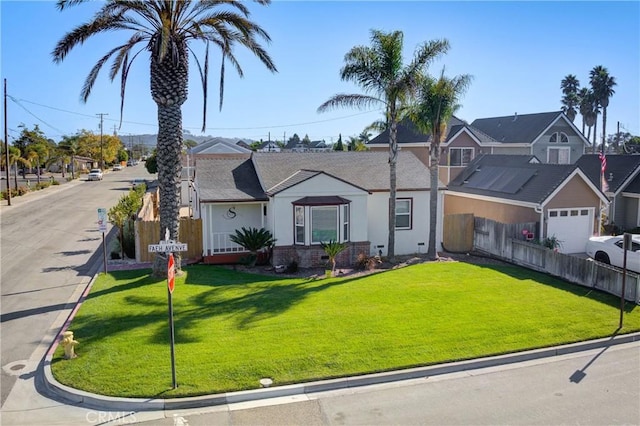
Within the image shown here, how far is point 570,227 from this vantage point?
23.3 meters

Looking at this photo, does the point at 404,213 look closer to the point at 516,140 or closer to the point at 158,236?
the point at 158,236

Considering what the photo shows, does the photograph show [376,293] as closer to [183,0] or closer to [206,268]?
[206,268]

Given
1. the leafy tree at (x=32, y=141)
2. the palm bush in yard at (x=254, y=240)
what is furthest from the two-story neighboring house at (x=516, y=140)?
the leafy tree at (x=32, y=141)

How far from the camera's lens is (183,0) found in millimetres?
16203

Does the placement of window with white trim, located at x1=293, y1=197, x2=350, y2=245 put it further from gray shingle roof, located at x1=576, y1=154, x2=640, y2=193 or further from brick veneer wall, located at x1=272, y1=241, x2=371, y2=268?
gray shingle roof, located at x1=576, y1=154, x2=640, y2=193

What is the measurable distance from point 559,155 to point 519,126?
392 centimetres

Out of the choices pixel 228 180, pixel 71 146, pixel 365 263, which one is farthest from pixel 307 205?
pixel 71 146

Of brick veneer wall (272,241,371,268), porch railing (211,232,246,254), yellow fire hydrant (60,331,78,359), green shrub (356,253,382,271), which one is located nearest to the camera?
yellow fire hydrant (60,331,78,359)

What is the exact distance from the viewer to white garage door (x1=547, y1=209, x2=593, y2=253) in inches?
902

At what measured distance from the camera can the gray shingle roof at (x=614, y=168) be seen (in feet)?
100

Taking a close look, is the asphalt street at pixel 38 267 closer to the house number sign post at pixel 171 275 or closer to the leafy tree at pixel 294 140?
the house number sign post at pixel 171 275

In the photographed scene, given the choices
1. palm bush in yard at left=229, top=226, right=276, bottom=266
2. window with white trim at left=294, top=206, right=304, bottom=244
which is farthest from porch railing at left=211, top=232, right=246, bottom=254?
window with white trim at left=294, top=206, right=304, bottom=244

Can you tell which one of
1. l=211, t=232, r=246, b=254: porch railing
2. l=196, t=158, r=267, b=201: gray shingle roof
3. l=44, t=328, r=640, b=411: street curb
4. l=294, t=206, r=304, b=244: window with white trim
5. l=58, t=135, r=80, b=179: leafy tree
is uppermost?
l=58, t=135, r=80, b=179: leafy tree

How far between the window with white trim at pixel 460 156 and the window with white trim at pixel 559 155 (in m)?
9.20
